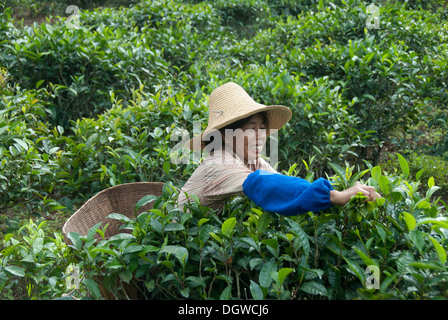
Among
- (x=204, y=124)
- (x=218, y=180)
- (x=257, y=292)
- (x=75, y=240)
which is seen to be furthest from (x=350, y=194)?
(x=204, y=124)

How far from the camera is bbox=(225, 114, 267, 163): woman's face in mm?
2076

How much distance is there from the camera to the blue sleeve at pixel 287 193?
1.51 metres

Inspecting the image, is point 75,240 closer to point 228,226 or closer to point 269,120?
point 228,226

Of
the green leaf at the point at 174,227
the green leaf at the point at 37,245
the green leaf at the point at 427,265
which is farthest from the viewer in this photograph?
the green leaf at the point at 37,245

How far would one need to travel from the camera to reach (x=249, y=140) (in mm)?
2080

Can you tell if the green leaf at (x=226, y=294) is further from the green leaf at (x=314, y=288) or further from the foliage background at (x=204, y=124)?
the green leaf at (x=314, y=288)

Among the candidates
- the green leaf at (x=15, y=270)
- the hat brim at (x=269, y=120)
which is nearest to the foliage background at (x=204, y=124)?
the green leaf at (x=15, y=270)

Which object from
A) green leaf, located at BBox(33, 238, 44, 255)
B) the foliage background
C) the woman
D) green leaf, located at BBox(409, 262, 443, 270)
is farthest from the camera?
green leaf, located at BBox(33, 238, 44, 255)

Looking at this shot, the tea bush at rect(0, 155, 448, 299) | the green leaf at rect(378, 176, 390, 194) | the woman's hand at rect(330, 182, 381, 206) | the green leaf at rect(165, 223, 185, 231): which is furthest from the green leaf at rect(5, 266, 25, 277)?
the green leaf at rect(378, 176, 390, 194)

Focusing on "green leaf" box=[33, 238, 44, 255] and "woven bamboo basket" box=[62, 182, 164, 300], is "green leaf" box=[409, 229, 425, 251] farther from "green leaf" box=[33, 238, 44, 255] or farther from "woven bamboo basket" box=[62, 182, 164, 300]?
"green leaf" box=[33, 238, 44, 255]

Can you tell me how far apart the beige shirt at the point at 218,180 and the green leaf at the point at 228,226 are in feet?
0.64
